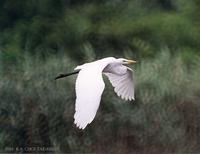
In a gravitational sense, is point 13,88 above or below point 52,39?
below

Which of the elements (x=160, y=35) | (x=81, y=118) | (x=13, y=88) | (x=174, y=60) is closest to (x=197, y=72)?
(x=174, y=60)

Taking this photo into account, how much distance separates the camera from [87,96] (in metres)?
5.77

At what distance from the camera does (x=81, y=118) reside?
5.57m

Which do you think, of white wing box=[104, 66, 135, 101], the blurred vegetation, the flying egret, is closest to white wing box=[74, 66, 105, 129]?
the flying egret

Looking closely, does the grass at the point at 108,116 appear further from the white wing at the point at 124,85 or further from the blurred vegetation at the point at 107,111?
the white wing at the point at 124,85

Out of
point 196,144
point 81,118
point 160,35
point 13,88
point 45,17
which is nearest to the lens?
point 81,118

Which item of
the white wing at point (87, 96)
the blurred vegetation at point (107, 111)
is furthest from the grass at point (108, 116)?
the white wing at point (87, 96)

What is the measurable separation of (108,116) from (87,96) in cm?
376

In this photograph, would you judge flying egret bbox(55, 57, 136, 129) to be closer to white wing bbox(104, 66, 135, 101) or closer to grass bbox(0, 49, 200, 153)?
white wing bbox(104, 66, 135, 101)

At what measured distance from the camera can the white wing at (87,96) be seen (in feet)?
18.3

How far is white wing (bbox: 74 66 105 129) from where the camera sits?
18.3 ft

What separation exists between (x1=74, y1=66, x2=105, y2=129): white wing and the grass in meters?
3.02

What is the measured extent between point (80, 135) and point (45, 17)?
5.07 metres

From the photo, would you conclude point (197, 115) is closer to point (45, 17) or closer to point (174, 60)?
point (174, 60)
